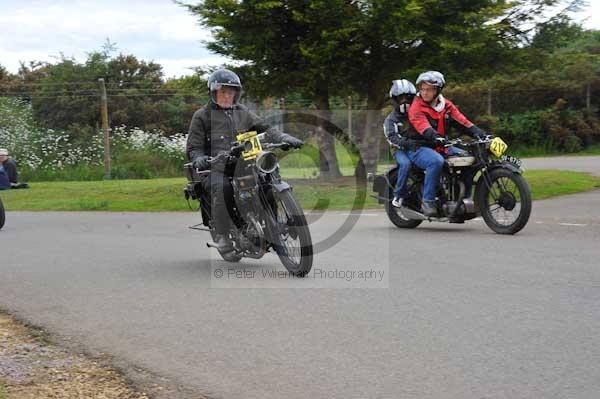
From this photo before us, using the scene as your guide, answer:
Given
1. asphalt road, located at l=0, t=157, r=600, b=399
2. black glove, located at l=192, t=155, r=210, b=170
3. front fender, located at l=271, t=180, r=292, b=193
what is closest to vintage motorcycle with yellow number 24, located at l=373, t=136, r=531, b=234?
asphalt road, located at l=0, t=157, r=600, b=399

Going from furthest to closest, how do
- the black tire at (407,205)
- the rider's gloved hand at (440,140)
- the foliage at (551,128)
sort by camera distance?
1. the foliage at (551,128)
2. the black tire at (407,205)
3. the rider's gloved hand at (440,140)

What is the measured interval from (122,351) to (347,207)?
38.9ft

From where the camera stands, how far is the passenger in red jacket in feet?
37.2

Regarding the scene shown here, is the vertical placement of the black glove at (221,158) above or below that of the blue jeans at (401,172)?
above

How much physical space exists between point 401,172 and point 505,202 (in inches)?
66.2

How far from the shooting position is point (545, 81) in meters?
39.8

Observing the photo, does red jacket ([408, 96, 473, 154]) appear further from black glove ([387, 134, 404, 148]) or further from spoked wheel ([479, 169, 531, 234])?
spoked wheel ([479, 169, 531, 234])

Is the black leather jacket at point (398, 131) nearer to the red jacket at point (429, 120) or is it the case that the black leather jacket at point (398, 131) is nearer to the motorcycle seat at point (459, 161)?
the red jacket at point (429, 120)

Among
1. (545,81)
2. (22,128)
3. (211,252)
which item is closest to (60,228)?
(211,252)

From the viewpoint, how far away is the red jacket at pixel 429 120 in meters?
11.4

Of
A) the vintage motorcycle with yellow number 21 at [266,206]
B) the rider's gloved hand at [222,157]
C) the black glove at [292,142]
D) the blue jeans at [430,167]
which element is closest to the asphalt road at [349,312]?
the vintage motorcycle with yellow number 21 at [266,206]

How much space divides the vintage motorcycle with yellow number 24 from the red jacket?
0.33 m

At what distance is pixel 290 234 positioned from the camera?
25.7 ft

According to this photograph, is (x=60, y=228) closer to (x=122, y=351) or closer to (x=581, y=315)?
(x=122, y=351)
